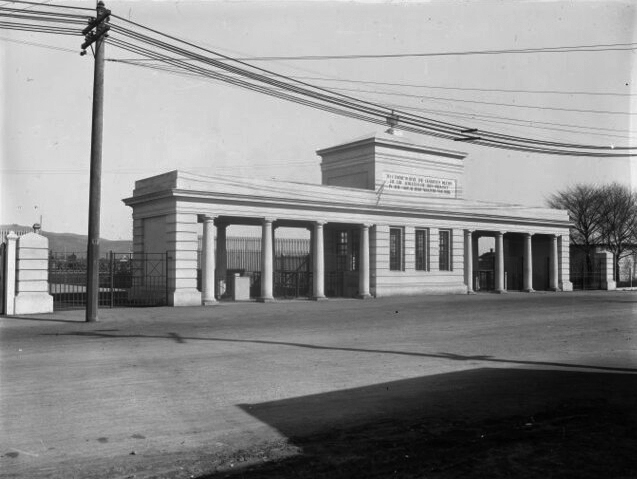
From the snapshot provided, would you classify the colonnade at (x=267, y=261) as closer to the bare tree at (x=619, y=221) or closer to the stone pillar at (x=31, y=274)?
the stone pillar at (x=31, y=274)

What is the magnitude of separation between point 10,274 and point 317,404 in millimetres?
16849

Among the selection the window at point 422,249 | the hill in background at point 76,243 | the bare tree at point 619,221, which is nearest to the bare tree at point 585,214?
the bare tree at point 619,221

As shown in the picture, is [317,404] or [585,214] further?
[585,214]

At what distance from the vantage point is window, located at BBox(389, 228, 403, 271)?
111ft

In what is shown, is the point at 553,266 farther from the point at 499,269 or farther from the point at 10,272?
the point at 10,272

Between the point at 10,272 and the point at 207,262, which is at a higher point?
the point at 207,262

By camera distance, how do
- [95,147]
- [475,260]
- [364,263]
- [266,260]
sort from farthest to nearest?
[475,260]
[364,263]
[266,260]
[95,147]

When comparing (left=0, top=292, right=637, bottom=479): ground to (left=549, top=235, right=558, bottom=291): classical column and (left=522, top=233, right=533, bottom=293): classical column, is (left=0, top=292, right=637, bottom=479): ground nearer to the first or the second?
(left=522, top=233, right=533, bottom=293): classical column

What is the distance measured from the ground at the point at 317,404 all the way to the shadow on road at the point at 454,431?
3 centimetres

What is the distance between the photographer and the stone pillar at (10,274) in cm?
2069

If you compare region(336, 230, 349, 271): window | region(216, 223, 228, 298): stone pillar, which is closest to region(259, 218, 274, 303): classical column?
region(216, 223, 228, 298): stone pillar

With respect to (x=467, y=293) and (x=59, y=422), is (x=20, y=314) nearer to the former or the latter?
(x=59, y=422)

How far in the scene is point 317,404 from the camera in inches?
310

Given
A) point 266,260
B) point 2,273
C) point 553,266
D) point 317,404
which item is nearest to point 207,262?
point 266,260
